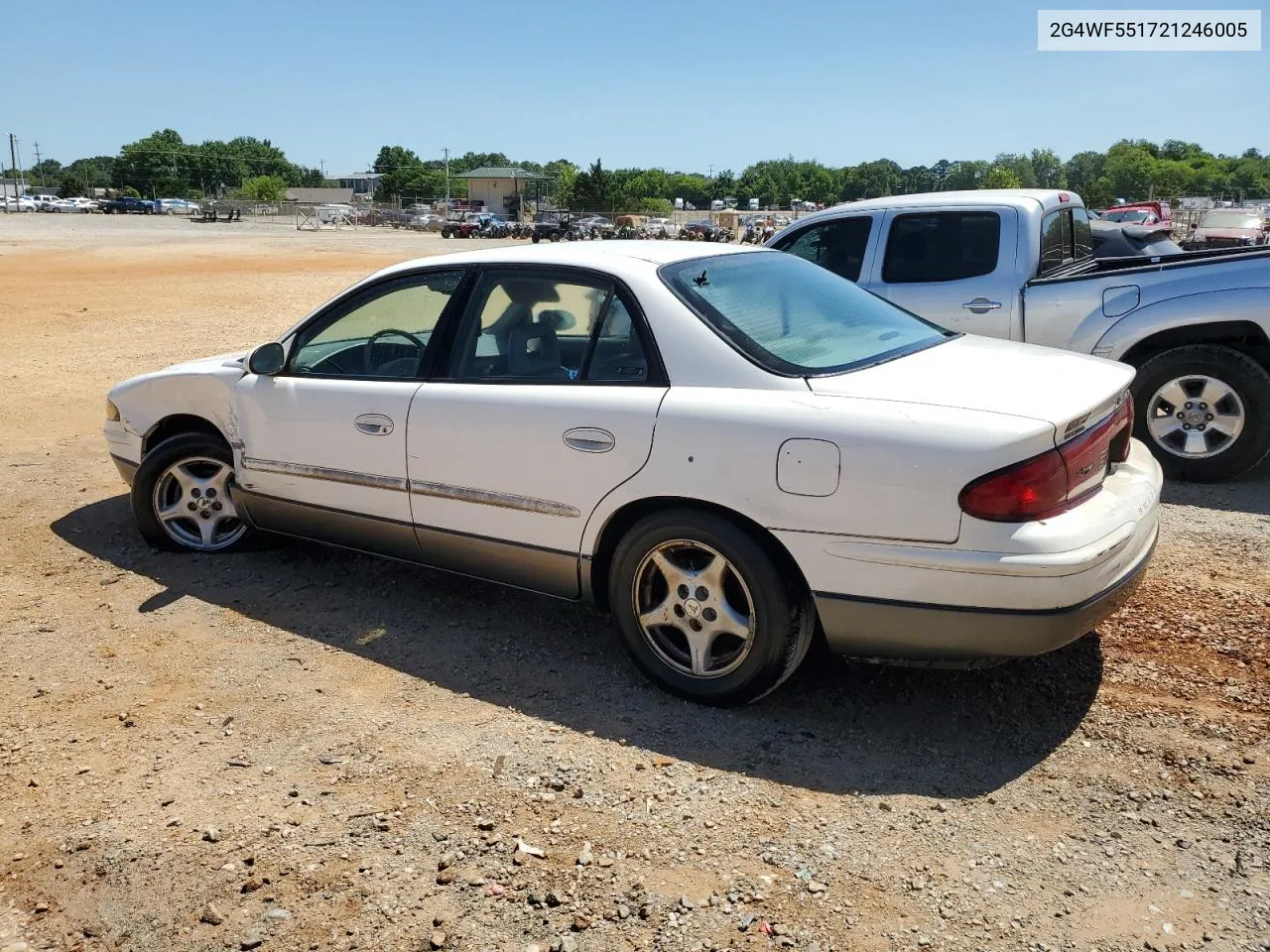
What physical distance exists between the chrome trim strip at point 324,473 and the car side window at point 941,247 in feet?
14.5

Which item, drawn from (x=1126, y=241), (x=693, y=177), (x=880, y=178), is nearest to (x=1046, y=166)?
(x=880, y=178)

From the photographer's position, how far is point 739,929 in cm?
263

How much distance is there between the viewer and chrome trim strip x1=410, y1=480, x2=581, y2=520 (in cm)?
389

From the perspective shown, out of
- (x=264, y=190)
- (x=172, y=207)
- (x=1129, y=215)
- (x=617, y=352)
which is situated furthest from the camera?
(x=264, y=190)

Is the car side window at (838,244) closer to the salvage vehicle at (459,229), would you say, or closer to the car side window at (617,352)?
the car side window at (617,352)

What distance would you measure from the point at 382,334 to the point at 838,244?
163 inches

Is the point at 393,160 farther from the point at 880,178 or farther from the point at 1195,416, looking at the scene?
the point at 1195,416

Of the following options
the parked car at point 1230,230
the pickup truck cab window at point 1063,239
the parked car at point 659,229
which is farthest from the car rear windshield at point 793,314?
the parked car at point 659,229

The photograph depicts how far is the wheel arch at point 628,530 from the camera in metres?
3.46

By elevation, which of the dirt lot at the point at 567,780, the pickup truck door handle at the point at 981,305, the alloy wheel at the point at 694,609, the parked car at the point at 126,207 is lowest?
the dirt lot at the point at 567,780

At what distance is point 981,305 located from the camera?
23.2 ft

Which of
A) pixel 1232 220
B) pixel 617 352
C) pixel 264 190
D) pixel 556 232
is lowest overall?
pixel 617 352

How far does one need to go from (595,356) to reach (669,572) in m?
0.89

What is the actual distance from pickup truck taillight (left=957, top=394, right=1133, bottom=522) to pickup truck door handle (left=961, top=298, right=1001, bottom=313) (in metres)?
3.85
